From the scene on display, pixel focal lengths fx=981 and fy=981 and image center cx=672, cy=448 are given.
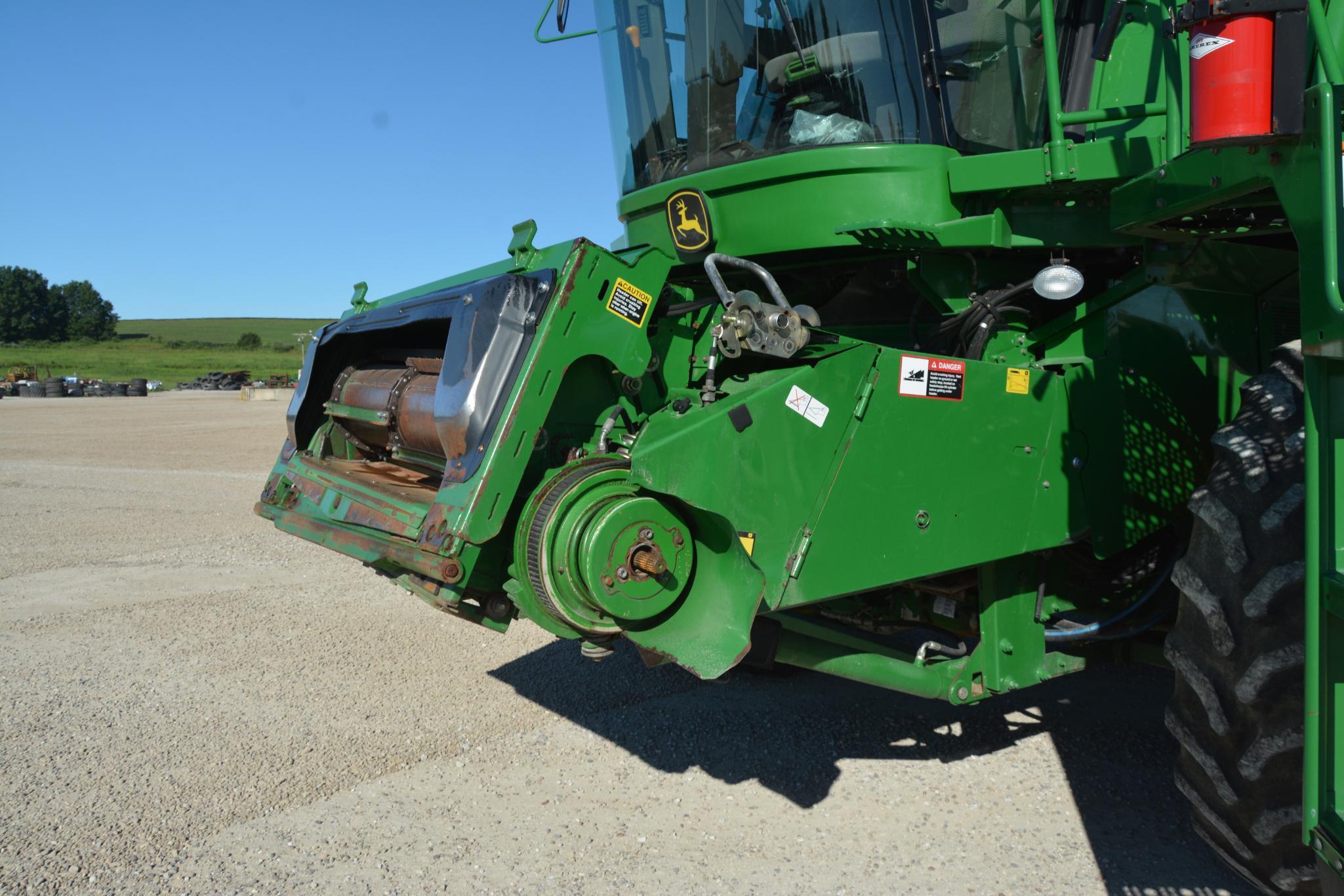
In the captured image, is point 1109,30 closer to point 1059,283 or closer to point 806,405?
point 1059,283

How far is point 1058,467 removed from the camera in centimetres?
313

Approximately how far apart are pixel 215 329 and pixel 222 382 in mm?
55099

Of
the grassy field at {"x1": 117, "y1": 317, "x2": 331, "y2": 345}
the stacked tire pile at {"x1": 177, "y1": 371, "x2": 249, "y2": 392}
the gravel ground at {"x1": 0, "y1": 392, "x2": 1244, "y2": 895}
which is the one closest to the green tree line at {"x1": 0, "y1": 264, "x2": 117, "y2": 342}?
the grassy field at {"x1": 117, "y1": 317, "x2": 331, "y2": 345}

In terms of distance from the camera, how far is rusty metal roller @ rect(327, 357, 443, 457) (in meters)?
3.52

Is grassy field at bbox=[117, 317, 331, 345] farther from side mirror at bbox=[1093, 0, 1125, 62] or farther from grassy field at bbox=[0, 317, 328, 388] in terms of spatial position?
side mirror at bbox=[1093, 0, 1125, 62]

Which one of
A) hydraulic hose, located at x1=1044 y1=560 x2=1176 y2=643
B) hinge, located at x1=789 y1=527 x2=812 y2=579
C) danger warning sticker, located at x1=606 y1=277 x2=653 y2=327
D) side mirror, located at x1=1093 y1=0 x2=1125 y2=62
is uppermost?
side mirror, located at x1=1093 y1=0 x2=1125 y2=62

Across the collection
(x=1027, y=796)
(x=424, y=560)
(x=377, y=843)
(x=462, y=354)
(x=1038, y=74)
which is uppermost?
(x=1038, y=74)

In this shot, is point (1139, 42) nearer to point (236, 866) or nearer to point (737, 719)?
point (737, 719)

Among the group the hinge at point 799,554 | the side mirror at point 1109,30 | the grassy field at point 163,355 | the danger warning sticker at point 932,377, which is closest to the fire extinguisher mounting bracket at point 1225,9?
the side mirror at point 1109,30

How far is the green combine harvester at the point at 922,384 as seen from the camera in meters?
2.35

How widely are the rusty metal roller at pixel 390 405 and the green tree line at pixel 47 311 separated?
8763cm

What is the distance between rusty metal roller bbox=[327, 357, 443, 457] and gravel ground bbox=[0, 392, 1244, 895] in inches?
48.5

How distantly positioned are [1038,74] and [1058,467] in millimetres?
1382

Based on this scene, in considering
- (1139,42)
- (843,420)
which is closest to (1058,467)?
(843,420)
